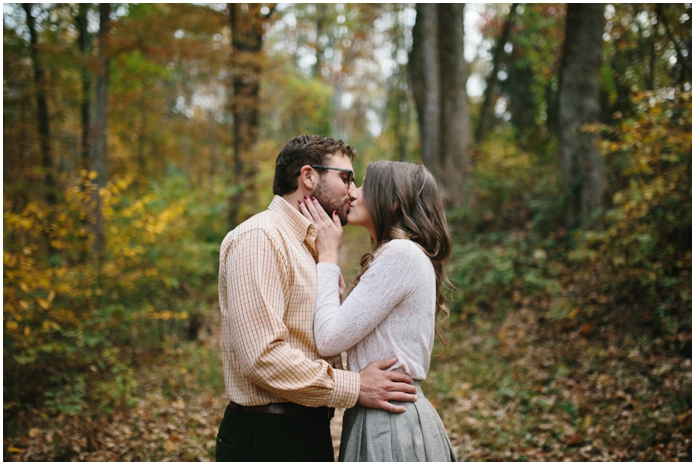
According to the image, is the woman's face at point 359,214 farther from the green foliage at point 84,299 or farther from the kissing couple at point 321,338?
the green foliage at point 84,299

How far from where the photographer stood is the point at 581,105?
834cm

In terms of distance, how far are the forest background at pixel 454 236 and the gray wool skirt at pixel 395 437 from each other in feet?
8.99

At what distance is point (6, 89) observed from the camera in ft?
22.0

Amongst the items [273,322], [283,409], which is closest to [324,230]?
[273,322]

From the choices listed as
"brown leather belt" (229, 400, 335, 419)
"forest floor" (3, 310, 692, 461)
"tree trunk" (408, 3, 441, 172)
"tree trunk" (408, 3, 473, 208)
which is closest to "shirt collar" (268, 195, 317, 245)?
"brown leather belt" (229, 400, 335, 419)

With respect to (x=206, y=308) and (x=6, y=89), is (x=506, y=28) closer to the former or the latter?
(x=206, y=308)

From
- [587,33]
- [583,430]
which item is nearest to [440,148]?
[587,33]

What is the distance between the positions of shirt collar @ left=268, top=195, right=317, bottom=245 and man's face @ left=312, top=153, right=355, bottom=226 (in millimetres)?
169

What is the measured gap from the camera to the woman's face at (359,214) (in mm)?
2592

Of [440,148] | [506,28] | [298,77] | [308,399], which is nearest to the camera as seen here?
[308,399]

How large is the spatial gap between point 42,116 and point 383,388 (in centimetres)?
898

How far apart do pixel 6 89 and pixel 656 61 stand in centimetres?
1113

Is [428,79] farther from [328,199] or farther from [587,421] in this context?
[328,199]

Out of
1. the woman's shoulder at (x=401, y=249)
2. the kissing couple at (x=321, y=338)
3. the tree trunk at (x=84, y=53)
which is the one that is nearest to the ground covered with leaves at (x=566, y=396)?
the kissing couple at (x=321, y=338)
